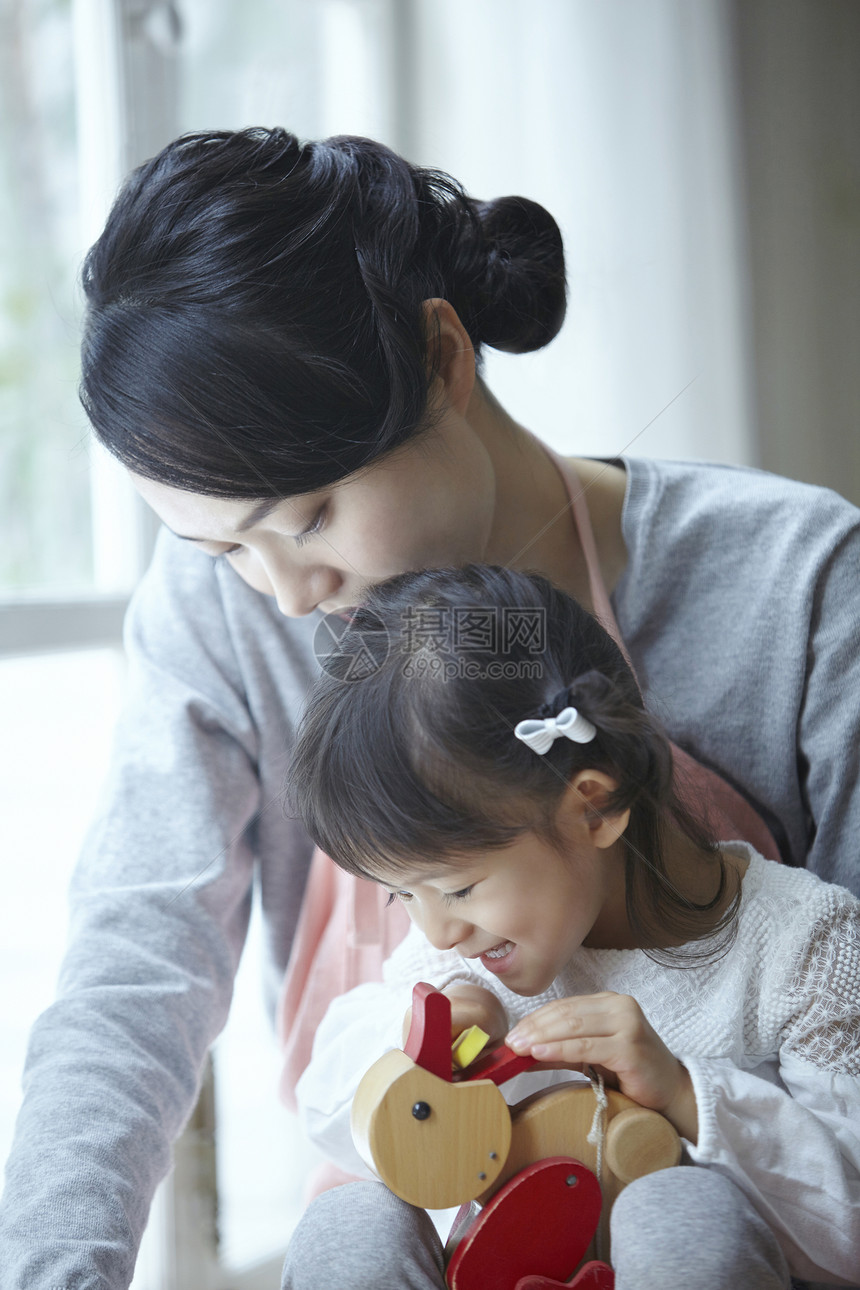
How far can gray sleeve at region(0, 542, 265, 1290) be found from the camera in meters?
0.43

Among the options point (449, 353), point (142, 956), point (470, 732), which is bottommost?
point (142, 956)

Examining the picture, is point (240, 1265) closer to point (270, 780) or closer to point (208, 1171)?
point (208, 1171)

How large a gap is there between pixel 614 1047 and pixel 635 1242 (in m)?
0.06

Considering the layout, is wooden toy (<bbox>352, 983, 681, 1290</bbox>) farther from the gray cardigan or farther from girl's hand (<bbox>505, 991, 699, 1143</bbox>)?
the gray cardigan

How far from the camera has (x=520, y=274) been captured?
19.8 inches

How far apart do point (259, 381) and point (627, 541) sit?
0.86ft

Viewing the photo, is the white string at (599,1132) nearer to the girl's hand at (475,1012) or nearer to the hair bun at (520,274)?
the girl's hand at (475,1012)

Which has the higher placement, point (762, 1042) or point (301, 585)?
point (301, 585)

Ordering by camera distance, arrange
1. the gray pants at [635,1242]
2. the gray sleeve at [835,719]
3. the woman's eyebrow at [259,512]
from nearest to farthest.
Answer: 1. the gray pants at [635,1242]
2. the woman's eyebrow at [259,512]
3. the gray sleeve at [835,719]

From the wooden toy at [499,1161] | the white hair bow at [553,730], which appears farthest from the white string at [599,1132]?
the white hair bow at [553,730]

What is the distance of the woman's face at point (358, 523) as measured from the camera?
47 cm

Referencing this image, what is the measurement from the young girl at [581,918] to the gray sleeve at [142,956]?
0.35 feet

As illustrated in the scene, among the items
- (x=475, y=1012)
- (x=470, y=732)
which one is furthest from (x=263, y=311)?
(x=475, y=1012)

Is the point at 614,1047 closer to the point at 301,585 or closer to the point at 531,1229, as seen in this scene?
the point at 531,1229
